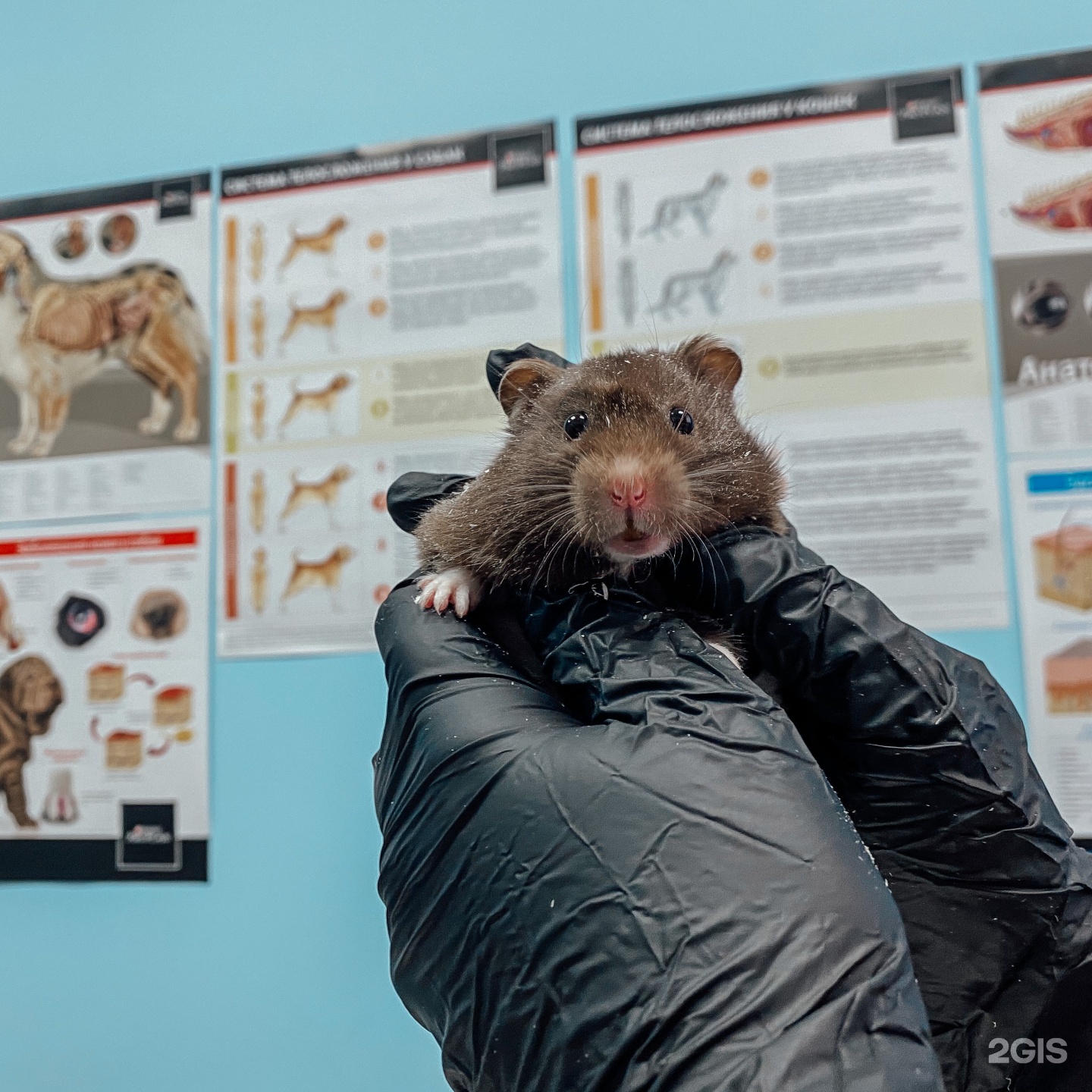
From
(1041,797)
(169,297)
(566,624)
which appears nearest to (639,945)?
(566,624)

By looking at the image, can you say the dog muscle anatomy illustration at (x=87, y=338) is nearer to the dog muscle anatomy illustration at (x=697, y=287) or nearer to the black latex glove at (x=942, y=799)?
the dog muscle anatomy illustration at (x=697, y=287)

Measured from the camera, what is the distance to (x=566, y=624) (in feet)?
4.24

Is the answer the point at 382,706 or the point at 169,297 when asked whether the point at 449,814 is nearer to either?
the point at 382,706

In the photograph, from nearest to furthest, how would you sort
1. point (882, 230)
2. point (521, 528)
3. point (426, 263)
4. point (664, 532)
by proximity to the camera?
point (664, 532), point (521, 528), point (882, 230), point (426, 263)

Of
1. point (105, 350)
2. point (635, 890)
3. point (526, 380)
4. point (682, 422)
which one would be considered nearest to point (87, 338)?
point (105, 350)

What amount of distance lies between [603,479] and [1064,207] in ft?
5.39

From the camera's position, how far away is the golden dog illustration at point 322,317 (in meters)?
2.36

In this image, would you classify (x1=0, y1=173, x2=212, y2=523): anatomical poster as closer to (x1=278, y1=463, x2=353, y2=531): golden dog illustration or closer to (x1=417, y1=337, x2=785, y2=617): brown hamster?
(x1=278, y1=463, x2=353, y2=531): golden dog illustration

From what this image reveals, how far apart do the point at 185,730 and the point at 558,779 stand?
170 centimetres

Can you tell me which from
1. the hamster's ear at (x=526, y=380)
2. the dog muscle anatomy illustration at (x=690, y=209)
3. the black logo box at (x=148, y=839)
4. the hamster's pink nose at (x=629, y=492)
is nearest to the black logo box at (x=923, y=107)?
the dog muscle anatomy illustration at (x=690, y=209)

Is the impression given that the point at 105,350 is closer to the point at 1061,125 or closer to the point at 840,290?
the point at 840,290

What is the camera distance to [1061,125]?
2.00m

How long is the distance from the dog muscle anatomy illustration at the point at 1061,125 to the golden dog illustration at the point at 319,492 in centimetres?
197

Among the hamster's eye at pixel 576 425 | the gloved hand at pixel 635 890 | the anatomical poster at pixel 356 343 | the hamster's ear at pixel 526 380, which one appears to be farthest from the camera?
the anatomical poster at pixel 356 343
